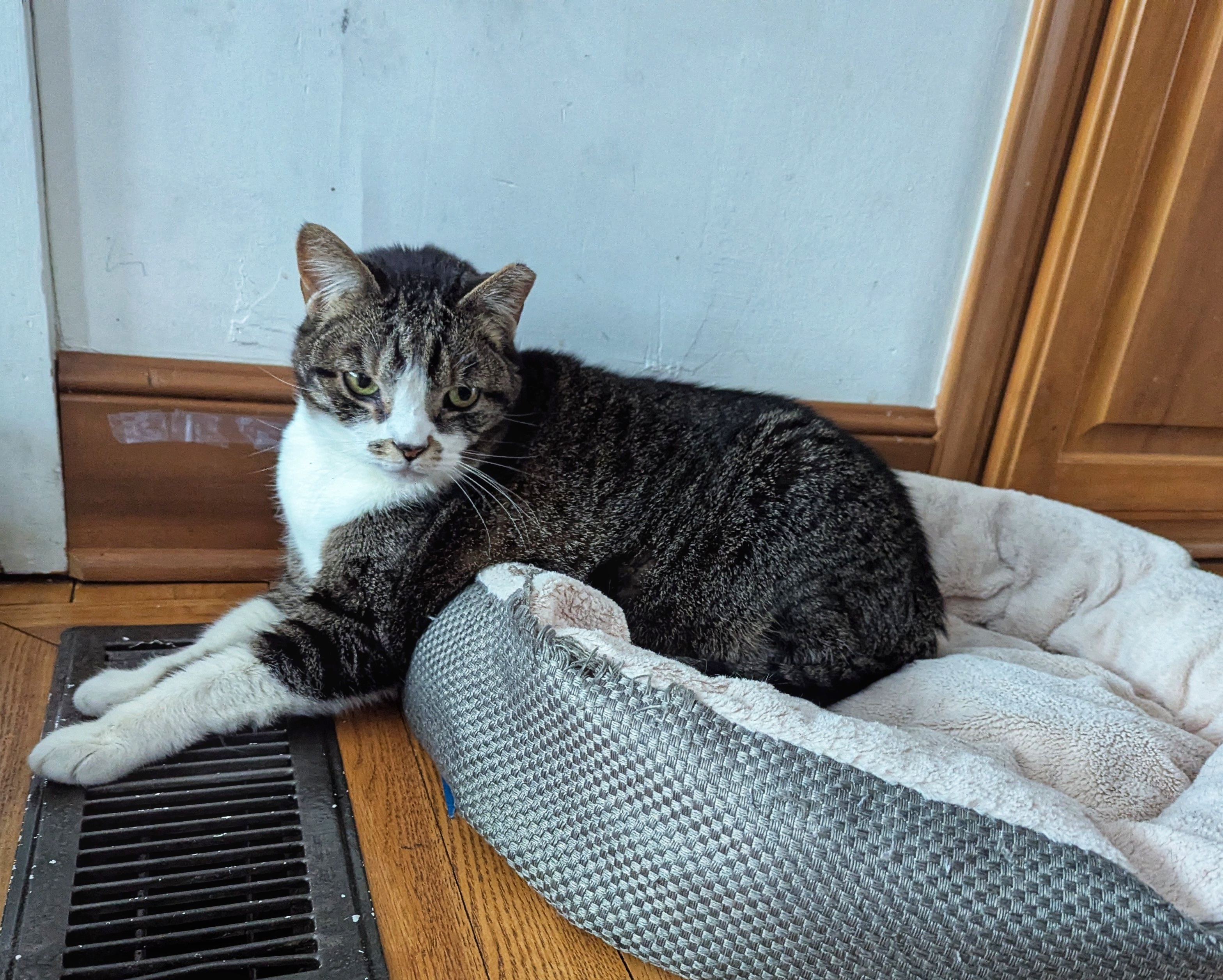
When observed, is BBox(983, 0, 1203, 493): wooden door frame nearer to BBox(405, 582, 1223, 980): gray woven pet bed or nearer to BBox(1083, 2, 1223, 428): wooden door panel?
BBox(1083, 2, 1223, 428): wooden door panel

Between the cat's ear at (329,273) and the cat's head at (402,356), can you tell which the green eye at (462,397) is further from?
the cat's ear at (329,273)

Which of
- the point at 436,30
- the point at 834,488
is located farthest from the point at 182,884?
the point at 436,30

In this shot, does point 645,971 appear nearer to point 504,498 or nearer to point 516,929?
point 516,929

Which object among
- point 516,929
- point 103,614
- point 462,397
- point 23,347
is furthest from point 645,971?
point 23,347

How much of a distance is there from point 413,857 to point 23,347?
1018mm

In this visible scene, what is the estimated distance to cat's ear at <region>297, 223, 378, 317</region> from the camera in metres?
1.13

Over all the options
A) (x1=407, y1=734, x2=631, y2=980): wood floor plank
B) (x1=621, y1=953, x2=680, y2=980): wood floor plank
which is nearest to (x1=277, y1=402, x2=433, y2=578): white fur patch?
(x1=407, y1=734, x2=631, y2=980): wood floor plank

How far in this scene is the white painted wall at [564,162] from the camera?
135cm

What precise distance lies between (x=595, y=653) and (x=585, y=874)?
0.24m

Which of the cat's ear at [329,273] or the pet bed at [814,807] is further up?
the cat's ear at [329,273]

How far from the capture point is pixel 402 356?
1.14 m

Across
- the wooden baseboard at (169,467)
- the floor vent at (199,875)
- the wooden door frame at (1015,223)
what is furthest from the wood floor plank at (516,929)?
the wooden door frame at (1015,223)

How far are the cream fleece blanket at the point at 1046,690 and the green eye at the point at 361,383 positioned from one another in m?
0.30

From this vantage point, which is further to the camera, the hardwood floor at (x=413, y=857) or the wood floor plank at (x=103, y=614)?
the wood floor plank at (x=103, y=614)
